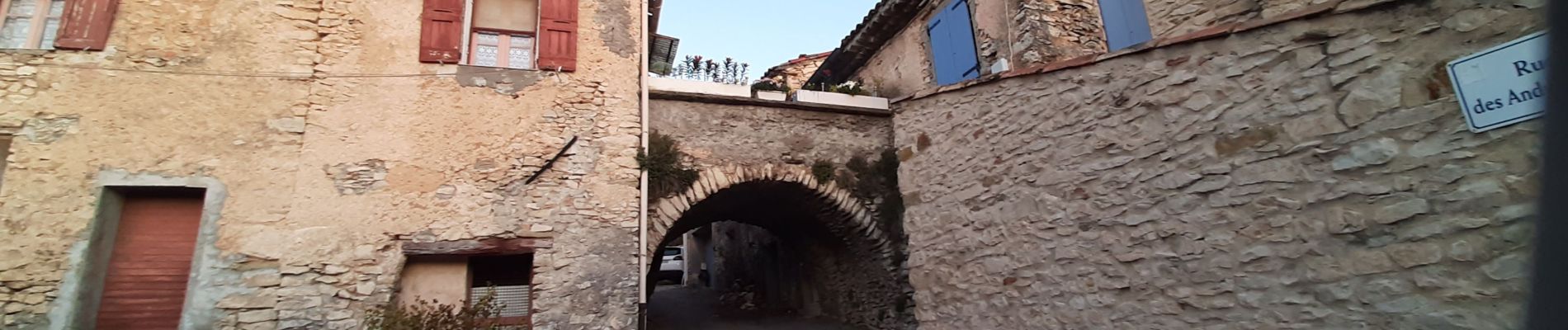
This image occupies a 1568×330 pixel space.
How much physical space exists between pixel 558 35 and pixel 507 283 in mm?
2404

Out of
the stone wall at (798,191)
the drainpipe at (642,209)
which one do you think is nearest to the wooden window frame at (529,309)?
the drainpipe at (642,209)

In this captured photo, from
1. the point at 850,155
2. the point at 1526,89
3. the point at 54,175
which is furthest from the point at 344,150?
the point at 1526,89

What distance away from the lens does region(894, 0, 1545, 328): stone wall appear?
9.36ft

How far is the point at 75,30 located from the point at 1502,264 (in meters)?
9.33

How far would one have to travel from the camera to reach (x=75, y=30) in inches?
215

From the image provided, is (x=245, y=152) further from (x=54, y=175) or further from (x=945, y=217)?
(x=945, y=217)

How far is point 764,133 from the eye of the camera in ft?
24.2

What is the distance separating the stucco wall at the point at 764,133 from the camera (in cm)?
702

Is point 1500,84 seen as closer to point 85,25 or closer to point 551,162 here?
point 551,162

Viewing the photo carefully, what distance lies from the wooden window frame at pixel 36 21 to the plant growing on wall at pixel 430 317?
139 inches

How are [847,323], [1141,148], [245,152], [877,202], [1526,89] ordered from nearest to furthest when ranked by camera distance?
[1526,89] < [1141,148] < [245,152] < [877,202] < [847,323]

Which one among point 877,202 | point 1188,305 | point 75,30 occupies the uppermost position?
point 75,30

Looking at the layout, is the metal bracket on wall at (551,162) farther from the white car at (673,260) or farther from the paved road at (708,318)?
the white car at (673,260)

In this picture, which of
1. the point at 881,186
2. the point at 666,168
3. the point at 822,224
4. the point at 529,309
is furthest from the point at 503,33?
the point at 881,186
